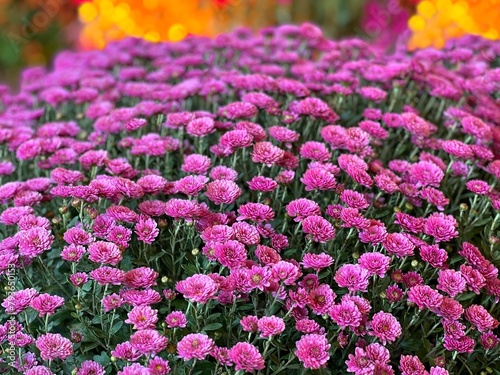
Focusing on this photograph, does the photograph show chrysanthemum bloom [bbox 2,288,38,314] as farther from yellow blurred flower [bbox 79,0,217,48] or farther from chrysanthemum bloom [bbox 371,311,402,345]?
yellow blurred flower [bbox 79,0,217,48]

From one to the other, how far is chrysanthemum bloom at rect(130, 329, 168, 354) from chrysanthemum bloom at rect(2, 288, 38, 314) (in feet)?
0.85

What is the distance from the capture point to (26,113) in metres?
2.13

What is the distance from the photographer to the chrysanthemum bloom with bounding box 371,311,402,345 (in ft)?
3.89

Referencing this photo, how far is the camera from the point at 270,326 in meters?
1.15

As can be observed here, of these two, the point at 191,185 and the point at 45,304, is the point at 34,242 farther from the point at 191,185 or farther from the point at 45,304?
the point at 191,185

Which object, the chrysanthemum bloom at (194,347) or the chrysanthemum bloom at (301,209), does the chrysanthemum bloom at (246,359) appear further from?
the chrysanthemum bloom at (301,209)

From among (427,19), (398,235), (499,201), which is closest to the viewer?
(398,235)

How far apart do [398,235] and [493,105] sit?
90 cm

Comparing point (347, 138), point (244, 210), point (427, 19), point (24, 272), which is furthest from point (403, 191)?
point (427, 19)

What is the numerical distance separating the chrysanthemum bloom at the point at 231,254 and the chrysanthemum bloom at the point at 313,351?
192mm

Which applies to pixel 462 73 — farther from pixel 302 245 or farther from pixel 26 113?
pixel 26 113

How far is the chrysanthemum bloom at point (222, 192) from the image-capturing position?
1.39 meters

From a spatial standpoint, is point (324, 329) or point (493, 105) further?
point (493, 105)

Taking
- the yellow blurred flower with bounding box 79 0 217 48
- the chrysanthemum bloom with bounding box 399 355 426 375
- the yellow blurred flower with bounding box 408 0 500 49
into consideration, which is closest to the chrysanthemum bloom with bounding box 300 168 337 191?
the chrysanthemum bloom with bounding box 399 355 426 375
